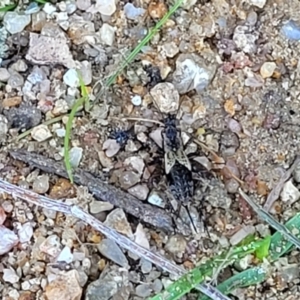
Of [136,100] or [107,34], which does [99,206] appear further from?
[107,34]

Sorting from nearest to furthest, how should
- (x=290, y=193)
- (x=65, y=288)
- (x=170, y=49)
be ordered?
(x=65, y=288), (x=290, y=193), (x=170, y=49)

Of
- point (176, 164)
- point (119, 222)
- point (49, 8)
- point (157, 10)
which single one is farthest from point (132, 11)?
point (119, 222)

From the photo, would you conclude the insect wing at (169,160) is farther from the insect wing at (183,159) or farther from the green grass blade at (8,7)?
the green grass blade at (8,7)

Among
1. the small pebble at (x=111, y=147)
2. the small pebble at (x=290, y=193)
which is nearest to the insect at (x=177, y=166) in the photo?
the small pebble at (x=111, y=147)

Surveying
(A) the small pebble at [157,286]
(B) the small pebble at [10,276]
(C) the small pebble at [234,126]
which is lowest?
(B) the small pebble at [10,276]

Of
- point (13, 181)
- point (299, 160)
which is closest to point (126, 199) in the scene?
point (13, 181)

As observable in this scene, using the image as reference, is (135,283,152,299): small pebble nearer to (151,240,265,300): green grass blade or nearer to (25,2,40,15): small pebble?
(151,240,265,300): green grass blade

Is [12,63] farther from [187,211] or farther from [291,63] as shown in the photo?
[291,63]

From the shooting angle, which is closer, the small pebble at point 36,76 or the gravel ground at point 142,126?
the gravel ground at point 142,126
